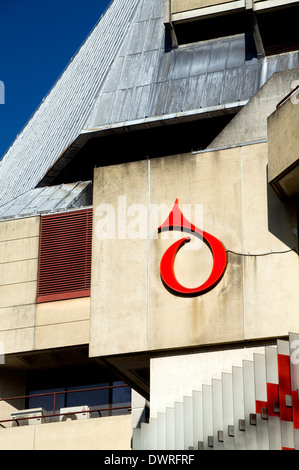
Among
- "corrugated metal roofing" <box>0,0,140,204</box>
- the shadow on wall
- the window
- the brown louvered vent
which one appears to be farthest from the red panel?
"corrugated metal roofing" <box>0,0,140,204</box>

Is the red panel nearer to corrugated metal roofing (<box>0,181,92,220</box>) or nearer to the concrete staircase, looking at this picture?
the concrete staircase

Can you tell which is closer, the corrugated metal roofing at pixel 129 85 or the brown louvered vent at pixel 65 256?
the brown louvered vent at pixel 65 256

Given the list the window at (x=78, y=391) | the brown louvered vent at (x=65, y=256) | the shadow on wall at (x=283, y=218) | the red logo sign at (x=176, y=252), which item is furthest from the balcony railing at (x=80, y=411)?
the shadow on wall at (x=283, y=218)

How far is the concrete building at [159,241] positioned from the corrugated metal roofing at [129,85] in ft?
0.28

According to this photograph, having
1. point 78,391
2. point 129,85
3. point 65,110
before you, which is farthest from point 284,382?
point 65,110

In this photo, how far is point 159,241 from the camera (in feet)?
100

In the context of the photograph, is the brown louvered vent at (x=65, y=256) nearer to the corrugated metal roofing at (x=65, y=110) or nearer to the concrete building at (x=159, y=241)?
the concrete building at (x=159, y=241)

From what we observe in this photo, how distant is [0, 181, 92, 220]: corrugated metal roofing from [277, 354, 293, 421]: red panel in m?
14.4

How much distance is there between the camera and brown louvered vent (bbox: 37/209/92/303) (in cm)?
3638

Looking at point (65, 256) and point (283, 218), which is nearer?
point (283, 218)

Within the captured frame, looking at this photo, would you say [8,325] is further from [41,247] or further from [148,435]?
[148,435]

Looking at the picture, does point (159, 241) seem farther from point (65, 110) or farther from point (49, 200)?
point (65, 110)

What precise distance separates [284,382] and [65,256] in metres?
13.0

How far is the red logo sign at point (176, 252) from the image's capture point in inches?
1152
